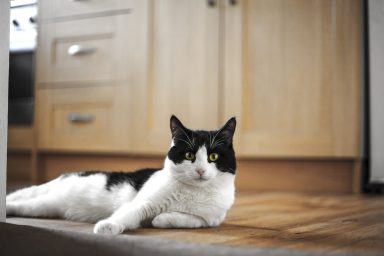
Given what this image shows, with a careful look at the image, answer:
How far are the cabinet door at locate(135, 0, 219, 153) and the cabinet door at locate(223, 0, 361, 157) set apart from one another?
82mm

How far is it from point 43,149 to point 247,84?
45.1 inches

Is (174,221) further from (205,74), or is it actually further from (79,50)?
(79,50)

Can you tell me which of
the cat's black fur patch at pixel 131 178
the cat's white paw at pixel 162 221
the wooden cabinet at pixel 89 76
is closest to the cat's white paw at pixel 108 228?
the cat's white paw at pixel 162 221

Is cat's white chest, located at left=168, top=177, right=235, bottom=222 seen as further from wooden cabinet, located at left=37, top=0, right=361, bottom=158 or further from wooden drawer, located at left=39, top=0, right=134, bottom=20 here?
wooden drawer, located at left=39, top=0, right=134, bottom=20

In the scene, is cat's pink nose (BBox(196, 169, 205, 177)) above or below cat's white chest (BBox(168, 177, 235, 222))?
above

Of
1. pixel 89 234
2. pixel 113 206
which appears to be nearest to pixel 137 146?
pixel 113 206

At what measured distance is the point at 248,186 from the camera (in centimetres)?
235

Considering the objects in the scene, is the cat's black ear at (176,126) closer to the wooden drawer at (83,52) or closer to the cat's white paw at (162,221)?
the cat's white paw at (162,221)

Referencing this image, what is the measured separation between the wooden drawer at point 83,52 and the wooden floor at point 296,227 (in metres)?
1.06

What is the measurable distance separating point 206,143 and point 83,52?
154cm

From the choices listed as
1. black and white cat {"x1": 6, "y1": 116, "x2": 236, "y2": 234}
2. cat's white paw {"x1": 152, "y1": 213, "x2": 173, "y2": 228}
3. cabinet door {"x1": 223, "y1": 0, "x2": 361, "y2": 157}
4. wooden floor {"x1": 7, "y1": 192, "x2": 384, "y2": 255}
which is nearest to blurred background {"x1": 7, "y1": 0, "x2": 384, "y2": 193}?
cabinet door {"x1": 223, "y1": 0, "x2": 361, "y2": 157}

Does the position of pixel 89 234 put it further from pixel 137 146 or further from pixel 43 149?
pixel 43 149

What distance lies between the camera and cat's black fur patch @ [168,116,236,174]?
46.0 inches

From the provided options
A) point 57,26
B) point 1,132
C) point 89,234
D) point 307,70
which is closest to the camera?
point 89,234
